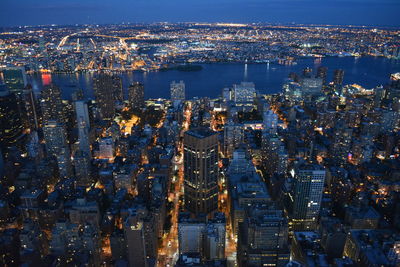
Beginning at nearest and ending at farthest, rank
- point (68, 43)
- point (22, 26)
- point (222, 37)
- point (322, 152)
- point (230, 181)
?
1. point (230, 181)
2. point (322, 152)
3. point (68, 43)
4. point (222, 37)
5. point (22, 26)

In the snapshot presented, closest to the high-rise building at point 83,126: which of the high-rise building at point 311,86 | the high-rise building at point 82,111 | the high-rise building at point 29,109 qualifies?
the high-rise building at point 82,111

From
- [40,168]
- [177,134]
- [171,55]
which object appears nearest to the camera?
[40,168]

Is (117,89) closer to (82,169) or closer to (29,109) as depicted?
(29,109)

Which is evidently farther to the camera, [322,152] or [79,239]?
[322,152]

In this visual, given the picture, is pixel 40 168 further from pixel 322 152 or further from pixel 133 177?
pixel 322 152

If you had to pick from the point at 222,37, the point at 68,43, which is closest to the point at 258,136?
the point at 68,43

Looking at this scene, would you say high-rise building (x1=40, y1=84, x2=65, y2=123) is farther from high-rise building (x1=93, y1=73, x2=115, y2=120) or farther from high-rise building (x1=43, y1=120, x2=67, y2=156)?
high-rise building (x1=43, y1=120, x2=67, y2=156)
